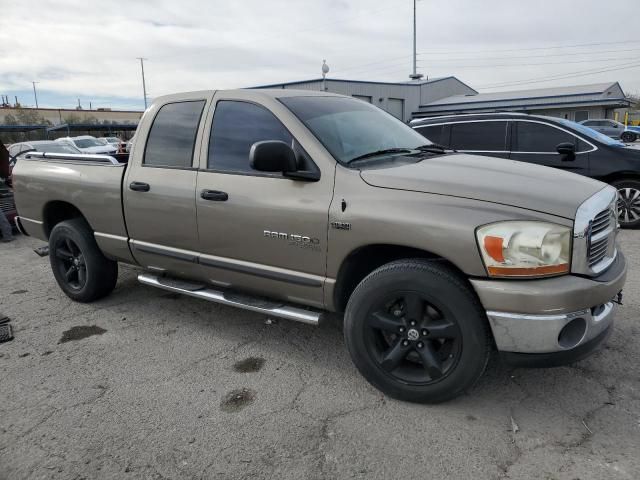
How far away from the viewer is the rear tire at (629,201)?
7199 mm

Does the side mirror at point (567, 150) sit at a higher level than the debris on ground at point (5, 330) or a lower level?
higher

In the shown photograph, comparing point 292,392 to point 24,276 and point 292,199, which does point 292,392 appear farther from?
point 24,276

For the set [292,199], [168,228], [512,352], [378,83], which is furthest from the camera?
[378,83]

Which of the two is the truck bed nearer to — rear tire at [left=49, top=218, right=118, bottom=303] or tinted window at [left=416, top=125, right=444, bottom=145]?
rear tire at [left=49, top=218, right=118, bottom=303]

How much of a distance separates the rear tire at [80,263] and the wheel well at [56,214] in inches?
8.1

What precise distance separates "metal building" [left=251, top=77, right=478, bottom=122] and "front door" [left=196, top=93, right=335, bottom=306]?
26915 millimetres

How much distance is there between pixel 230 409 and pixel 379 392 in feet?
2.93

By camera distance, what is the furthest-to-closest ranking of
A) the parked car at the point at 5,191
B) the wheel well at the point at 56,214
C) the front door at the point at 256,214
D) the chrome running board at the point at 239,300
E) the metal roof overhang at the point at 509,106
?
the metal roof overhang at the point at 509,106, the parked car at the point at 5,191, the wheel well at the point at 56,214, the chrome running board at the point at 239,300, the front door at the point at 256,214

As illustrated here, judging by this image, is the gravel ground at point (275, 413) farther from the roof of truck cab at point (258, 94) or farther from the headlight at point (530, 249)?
the roof of truck cab at point (258, 94)

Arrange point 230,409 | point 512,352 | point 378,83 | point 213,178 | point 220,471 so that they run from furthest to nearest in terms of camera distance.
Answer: point 378,83
point 213,178
point 230,409
point 512,352
point 220,471

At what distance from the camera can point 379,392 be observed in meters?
3.07

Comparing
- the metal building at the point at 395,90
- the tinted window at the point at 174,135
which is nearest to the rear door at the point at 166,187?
the tinted window at the point at 174,135

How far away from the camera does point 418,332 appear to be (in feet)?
9.16

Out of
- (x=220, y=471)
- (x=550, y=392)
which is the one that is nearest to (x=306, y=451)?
(x=220, y=471)
